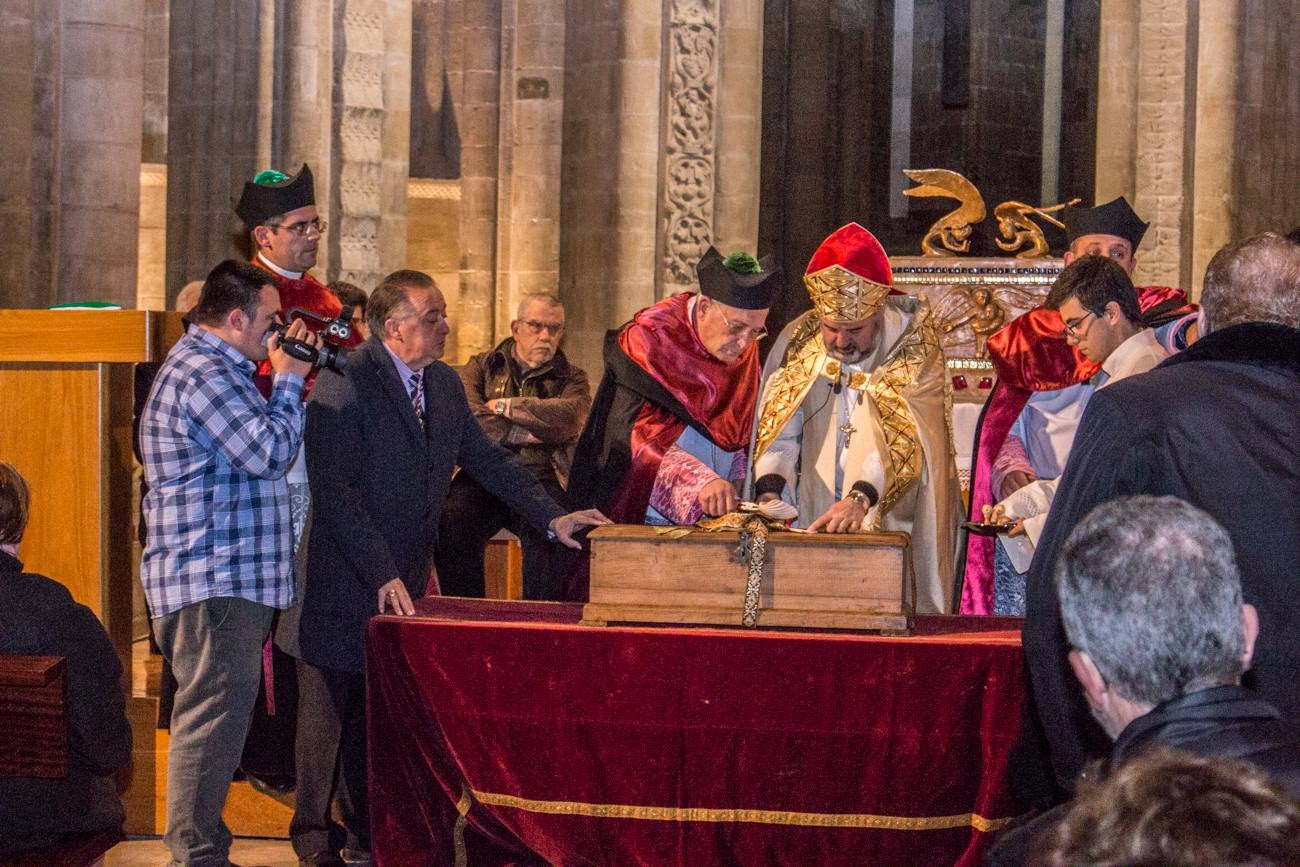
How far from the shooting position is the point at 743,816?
4676mm

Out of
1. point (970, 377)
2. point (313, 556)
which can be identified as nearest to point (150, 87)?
point (970, 377)

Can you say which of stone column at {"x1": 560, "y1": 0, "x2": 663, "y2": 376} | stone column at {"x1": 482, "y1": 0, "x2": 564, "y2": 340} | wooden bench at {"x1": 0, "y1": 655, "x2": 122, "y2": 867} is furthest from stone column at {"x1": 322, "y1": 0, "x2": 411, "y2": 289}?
wooden bench at {"x1": 0, "y1": 655, "x2": 122, "y2": 867}

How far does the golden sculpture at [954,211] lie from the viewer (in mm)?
7348

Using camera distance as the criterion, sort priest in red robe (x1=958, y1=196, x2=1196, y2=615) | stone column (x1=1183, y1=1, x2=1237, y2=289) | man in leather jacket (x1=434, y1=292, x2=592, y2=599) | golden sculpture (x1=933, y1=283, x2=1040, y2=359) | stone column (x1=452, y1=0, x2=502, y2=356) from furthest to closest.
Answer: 1. stone column (x1=452, y1=0, x2=502, y2=356)
2. stone column (x1=1183, y1=1, x2=1237, y2=289)
3. golden sculpture (x1=933, y1=283, x2=1040, y2=359)
4. man in leather jacket (x1=434, y1=292, x2=592, y2=599)
5. priest in red robe (x1=958, y1=196, x2=1196, y2=615)

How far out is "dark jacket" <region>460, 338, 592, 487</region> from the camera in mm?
7211

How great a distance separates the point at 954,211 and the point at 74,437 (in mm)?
3550

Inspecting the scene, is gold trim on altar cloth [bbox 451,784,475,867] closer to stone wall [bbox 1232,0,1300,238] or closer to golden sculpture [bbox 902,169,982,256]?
golden sculpture [bbox 902,169,982,256]

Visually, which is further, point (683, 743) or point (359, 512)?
point (359, 512)

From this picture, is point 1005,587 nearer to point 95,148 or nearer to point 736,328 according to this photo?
point 736,328

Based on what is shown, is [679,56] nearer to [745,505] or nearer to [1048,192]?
[745,505]

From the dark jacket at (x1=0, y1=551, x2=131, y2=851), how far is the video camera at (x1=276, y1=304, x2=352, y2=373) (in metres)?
1.09

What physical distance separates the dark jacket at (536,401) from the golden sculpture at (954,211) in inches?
60.3

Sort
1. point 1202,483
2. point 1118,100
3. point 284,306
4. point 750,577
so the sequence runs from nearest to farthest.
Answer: point 1202,483, point 750,577, point 284,306, point 1118,100

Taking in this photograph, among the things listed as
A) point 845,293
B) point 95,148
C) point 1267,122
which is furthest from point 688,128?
point 845,293
